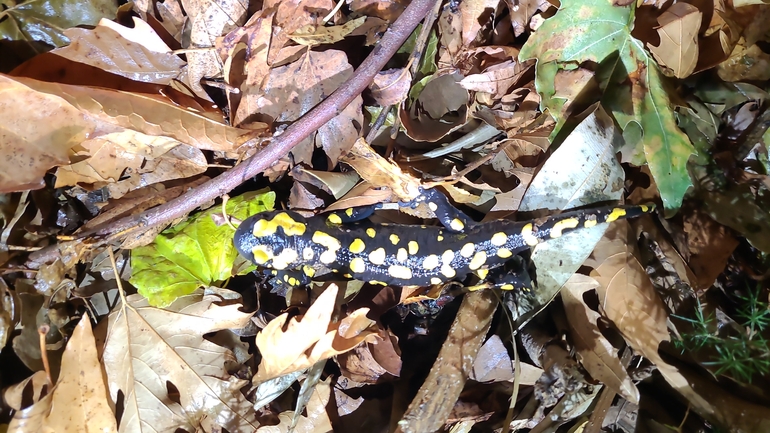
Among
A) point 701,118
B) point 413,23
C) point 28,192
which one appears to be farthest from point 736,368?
point 28,192

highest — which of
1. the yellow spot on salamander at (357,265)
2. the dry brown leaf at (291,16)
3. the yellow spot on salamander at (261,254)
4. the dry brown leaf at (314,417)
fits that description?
the dry brown leaf at (291,16)

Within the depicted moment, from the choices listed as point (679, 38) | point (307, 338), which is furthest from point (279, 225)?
point (679, 38)

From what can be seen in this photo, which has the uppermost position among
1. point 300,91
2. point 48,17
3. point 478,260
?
point 48,17

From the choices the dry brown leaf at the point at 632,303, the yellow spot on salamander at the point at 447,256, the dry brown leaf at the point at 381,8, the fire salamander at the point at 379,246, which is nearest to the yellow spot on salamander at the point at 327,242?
the fire salamander at the point at 379,246

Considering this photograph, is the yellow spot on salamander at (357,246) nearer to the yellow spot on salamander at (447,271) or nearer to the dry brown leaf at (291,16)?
the yellow spot on salamander at (447,271)

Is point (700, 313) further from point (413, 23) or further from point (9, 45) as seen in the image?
point (9, 45)

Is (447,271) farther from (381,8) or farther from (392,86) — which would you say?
(381,8)

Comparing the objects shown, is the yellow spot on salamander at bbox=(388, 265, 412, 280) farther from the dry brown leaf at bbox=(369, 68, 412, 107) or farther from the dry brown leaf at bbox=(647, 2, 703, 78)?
the dry brown leaf at bbox=(647, 2, 703, 78)
